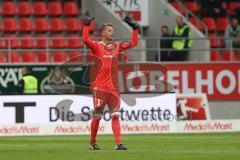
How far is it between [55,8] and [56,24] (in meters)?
0.79

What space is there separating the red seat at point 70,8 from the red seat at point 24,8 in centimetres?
141

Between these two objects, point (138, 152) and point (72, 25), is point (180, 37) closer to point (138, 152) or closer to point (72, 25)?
point (72, 25)

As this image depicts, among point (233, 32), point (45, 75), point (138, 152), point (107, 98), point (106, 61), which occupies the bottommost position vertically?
point (138, 152)

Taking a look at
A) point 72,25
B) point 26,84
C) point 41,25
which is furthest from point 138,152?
point 72,25

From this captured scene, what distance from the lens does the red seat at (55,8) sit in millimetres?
31953

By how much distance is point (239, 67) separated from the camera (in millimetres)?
30281

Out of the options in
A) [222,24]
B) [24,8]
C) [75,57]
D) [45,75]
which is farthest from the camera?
[222,24]

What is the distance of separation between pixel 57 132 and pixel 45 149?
8.28 m

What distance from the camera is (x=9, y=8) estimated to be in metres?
31.2

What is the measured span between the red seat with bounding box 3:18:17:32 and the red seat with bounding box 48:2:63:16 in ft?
5.50

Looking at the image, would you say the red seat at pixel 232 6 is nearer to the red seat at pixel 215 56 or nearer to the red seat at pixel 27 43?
the red seat at pixel 215 56

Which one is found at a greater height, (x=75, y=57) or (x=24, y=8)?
(x=24, y=8)

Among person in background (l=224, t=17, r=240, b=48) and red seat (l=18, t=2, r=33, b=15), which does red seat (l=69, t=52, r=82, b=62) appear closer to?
red seat (l=18, t=2, r=33, b=15)

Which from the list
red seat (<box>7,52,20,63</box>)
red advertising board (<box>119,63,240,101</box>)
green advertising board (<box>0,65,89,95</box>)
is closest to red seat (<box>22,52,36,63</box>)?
red seat (<box>7,52,20,63</box>)
